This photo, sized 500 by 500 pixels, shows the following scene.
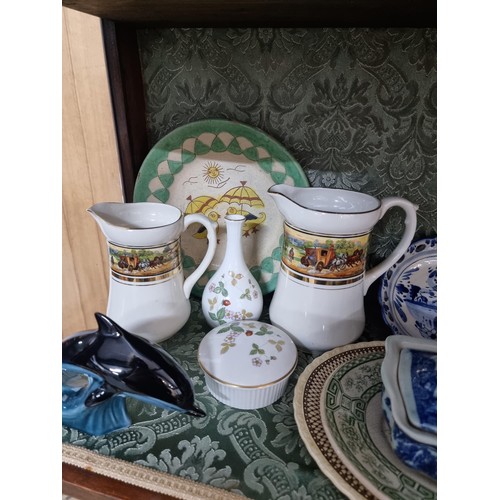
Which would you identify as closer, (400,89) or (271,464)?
(271,464)

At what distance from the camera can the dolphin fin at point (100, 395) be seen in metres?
0.44

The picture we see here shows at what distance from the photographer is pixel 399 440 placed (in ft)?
1.26

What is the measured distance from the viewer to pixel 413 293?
24.8 inches

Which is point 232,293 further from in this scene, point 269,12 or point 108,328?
point 269,12

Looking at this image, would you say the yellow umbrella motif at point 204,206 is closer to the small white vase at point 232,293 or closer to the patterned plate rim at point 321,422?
the small white vase at point 232,293

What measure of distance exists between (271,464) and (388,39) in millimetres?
570

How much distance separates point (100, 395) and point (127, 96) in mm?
480

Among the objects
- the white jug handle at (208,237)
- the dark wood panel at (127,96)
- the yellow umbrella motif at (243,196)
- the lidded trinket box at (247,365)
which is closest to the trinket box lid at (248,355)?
the lidded trinket box at (247,365)

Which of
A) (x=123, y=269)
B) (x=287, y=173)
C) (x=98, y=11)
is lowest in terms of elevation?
(x=123, y=269)

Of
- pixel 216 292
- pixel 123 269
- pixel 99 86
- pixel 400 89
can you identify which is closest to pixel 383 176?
pixel 400 89

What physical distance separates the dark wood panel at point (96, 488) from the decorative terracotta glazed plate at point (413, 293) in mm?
397

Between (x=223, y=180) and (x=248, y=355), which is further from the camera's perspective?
(x=223, y=180)

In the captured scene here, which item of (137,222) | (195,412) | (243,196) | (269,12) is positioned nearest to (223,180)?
(243,196)

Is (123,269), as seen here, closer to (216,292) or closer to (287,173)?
(216,292)
